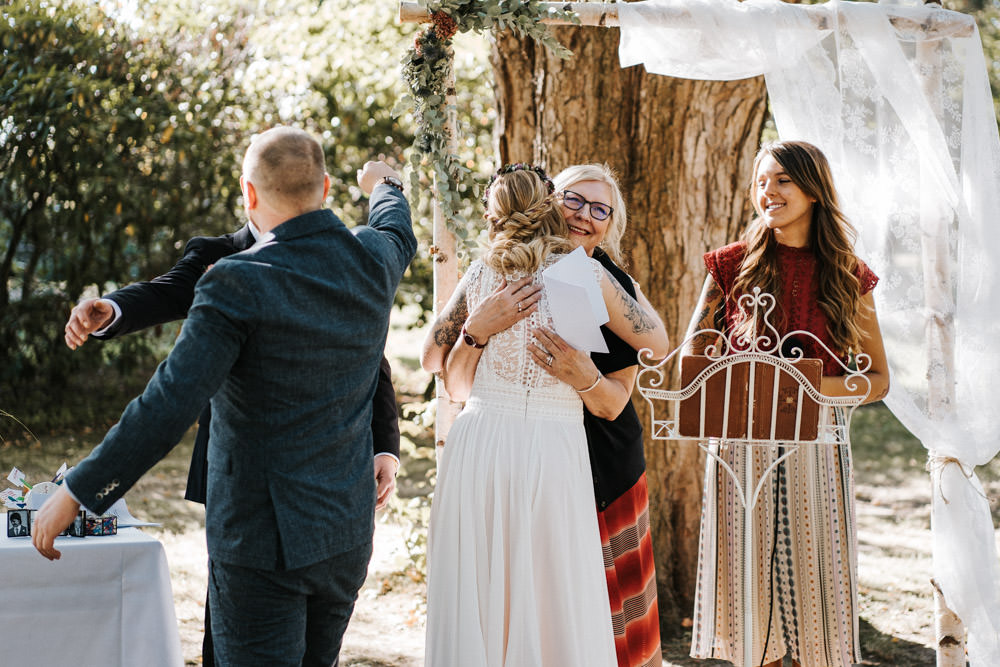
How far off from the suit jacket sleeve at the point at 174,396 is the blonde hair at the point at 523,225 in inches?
35.7

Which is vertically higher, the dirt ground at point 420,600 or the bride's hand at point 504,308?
the bride's hand at point 504,308

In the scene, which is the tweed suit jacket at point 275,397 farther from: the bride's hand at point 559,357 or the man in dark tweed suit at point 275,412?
the bride's hand at point 559,357

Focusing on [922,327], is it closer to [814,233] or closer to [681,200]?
[814,233]

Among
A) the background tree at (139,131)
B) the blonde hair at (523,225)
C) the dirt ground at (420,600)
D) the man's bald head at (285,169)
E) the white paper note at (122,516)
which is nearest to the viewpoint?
the man's bald head at (285,169)

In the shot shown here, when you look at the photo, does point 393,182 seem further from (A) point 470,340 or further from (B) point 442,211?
(B) point 442,211

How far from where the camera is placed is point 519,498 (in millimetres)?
2562

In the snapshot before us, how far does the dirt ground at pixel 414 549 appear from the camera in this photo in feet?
14.2

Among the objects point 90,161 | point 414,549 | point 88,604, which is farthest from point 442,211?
point 90,161

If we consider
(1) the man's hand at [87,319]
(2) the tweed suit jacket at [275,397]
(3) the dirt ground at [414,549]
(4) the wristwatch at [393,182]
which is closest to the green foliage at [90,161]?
(3) the dirt ground at [414,549]

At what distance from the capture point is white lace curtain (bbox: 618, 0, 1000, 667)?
127 inches

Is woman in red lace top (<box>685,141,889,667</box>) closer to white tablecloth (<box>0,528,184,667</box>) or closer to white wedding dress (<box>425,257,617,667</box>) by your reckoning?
white wedding dress (<box>425,257,617,667</box>)

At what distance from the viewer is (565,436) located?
264 cm

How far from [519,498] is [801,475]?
98cm

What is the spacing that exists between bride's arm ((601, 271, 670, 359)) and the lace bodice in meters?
0.08
